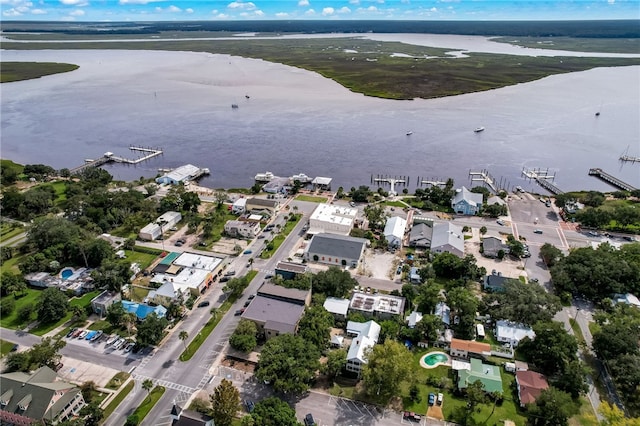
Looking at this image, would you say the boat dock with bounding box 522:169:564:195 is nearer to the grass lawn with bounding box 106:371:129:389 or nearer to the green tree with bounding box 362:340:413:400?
the green tree with bounding box 362:340:413:400

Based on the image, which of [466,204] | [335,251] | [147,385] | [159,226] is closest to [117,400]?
[147,385]

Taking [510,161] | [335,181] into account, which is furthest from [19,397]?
[510,161]

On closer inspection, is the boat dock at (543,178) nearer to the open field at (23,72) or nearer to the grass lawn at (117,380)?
the grass lawn at (117,380)

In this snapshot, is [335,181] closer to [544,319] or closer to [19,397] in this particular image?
[544,319]

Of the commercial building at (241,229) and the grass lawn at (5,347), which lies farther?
the commercial building at (241,229)

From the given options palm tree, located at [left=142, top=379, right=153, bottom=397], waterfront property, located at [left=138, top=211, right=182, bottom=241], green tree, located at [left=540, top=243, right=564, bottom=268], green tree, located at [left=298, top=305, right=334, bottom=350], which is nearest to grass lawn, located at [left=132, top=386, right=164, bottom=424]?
palm tree, located at [left=142, top=379, right=153, bottom=397]

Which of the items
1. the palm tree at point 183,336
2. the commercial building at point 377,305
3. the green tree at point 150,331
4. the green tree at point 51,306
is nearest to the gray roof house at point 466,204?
the commercial building at point 377,305

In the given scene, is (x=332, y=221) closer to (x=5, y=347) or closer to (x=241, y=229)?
(x=241, y=229)
